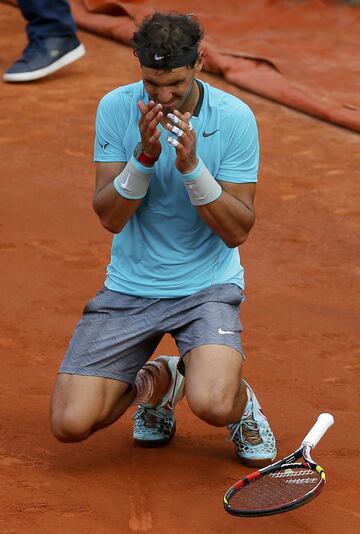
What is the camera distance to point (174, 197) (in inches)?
174

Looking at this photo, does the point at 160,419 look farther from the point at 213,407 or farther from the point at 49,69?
the point at 49,69

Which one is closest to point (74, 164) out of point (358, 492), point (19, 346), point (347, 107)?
point (347, 107)

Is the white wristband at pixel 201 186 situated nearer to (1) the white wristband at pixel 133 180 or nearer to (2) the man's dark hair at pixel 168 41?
(1) the white wristband at pixel 133 180

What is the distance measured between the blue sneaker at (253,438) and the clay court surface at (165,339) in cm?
6

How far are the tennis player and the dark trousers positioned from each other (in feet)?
16.1

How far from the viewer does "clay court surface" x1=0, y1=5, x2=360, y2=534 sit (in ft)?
13.7

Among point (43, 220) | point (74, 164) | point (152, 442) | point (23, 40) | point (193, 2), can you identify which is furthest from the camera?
point (193, 2)

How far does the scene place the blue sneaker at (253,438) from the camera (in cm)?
449

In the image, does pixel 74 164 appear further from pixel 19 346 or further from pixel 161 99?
pixel 161 99

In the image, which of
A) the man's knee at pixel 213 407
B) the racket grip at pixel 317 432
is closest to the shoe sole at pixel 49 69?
the man's knee at pixel 213 407

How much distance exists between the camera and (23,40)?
33.6 ft

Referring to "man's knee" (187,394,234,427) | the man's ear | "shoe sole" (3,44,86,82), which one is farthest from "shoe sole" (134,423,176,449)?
"shoe sole" (3,44,86,82)

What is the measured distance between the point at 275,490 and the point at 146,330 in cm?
86

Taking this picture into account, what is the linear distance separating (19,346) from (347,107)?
3.97 meters
